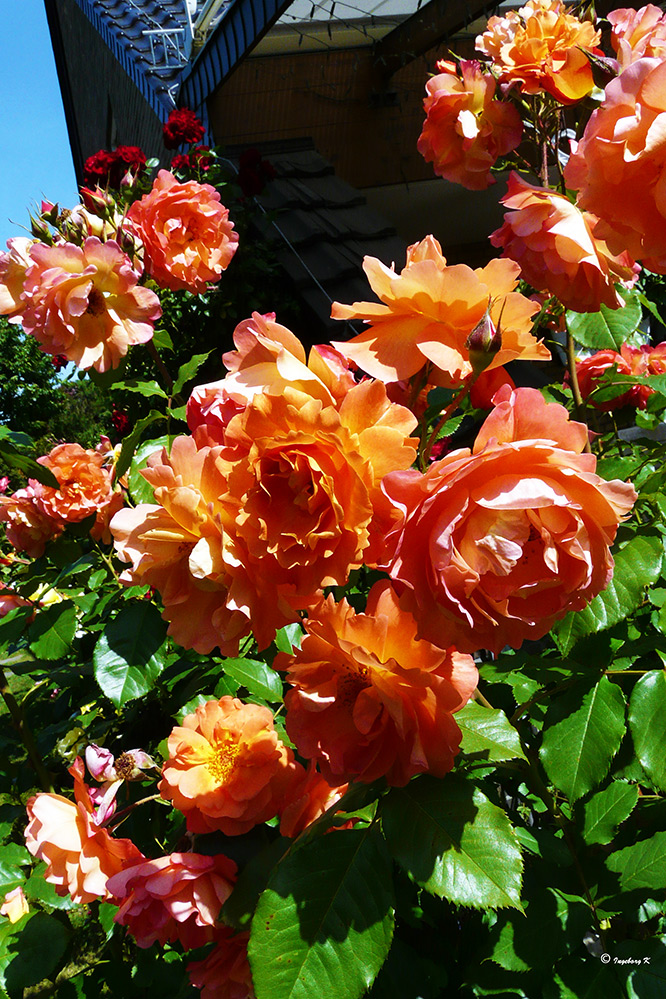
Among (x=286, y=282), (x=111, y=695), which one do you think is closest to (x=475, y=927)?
(x=111, y=695)

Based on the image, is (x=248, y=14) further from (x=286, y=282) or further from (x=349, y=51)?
(x=349, y=51)

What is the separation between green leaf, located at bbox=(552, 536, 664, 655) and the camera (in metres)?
0.80

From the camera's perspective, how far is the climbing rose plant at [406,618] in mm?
542

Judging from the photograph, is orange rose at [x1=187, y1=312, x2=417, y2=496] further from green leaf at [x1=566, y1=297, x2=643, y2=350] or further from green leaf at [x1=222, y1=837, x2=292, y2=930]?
green leaf at [x1=566, y1=297, x2=643, y2=350]

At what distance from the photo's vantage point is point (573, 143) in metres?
0.73

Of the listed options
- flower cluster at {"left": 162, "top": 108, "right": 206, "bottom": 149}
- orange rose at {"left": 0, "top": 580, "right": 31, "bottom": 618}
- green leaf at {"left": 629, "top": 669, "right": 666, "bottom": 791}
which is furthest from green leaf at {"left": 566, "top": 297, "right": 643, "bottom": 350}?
flower cluster at {"left": 162, "top": 108, "right": 206, "bottom": 149}

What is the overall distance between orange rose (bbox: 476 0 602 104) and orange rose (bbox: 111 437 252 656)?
84cm

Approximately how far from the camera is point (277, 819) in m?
0.90

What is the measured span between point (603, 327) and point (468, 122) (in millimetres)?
397

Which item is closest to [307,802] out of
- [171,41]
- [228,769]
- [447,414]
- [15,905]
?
[228,769]

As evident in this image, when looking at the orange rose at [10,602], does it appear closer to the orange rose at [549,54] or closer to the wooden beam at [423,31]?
the orange rose at [549,54]

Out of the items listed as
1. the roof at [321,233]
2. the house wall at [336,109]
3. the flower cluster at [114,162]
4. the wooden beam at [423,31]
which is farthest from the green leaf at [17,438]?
the house wall at [336,109]

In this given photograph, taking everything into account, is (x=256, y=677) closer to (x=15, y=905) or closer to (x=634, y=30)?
(x=15, y=905)

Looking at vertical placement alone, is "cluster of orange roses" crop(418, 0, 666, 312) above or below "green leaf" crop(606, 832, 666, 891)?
above
